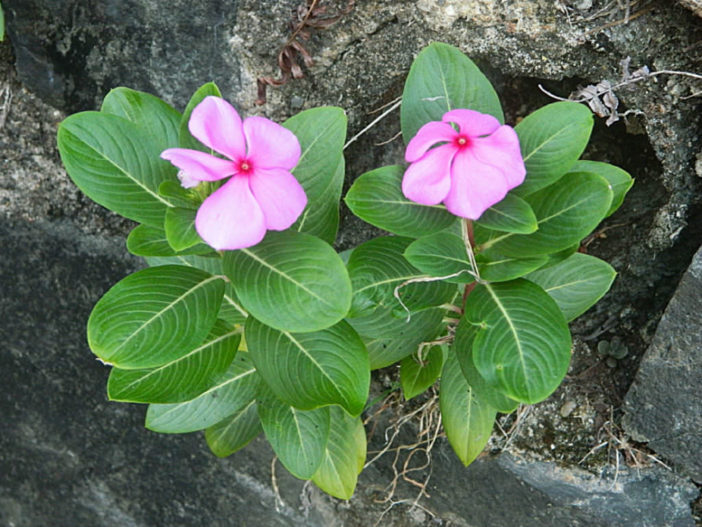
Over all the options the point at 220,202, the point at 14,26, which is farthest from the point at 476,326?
the point at 14,26

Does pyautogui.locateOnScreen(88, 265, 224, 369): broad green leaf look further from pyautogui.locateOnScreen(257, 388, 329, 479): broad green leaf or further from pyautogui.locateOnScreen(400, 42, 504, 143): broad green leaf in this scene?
pyautogui.locateOnScreen(400, 42, 504, 143): broad green leaf

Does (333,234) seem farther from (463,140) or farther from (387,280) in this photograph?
(463,140)

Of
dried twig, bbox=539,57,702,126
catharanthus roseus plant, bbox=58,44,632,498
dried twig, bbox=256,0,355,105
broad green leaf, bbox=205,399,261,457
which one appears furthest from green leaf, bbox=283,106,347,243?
broad green leaf, bbox=205,399,261,457

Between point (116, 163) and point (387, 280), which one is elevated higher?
point (116, 163)

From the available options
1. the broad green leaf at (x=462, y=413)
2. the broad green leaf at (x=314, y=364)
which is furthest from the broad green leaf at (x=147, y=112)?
the broad green leaf at (x=462, y=413)

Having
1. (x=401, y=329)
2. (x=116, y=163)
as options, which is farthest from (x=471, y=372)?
(x=116, y=163)

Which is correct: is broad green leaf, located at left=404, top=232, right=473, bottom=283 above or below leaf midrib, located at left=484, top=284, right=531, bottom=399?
above

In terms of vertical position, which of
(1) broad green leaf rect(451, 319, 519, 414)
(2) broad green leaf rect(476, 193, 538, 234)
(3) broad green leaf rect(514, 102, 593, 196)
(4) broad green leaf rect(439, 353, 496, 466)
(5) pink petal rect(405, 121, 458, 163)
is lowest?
(4) broad green leaf rect(439, 353, 496, 466)
